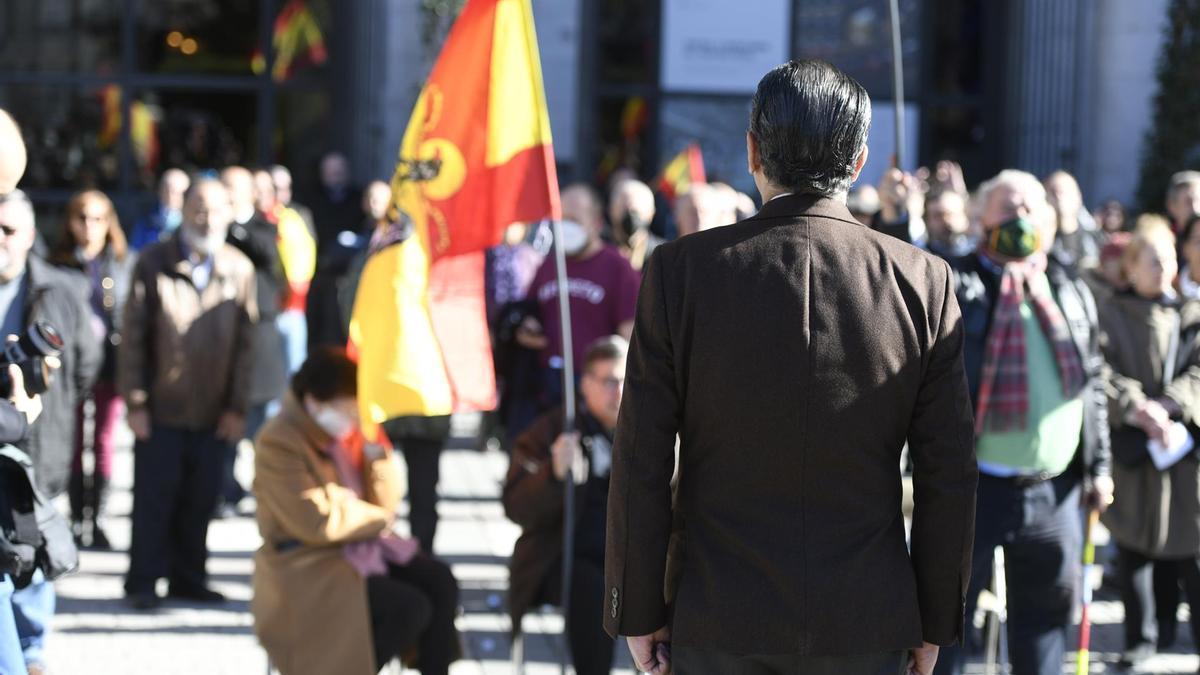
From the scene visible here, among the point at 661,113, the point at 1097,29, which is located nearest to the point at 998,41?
the point at 1097,29

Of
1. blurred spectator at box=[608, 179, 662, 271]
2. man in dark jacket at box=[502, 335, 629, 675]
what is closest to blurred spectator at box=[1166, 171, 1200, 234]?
blurred spectator at box=[608, 179, 662, 271]

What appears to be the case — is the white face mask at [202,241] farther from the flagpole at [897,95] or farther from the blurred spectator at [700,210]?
the flagpole at [897,95]

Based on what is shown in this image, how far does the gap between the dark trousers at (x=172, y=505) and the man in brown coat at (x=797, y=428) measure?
4.71 meters

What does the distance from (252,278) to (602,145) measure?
7.77 metres

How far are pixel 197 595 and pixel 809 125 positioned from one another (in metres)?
5.25

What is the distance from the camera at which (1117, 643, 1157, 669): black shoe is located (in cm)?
674

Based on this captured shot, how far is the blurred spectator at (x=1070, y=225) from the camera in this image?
7809 millimetres

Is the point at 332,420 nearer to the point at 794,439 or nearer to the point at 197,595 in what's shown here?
the point at 197,595

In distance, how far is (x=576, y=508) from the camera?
19.2 ft

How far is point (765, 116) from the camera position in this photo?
10.4 ft

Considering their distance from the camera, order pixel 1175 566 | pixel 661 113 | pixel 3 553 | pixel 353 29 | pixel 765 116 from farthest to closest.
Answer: pixel 661 113 < pixel 353 29 < pixel 1175 566 < pixel 3 553 < pixel 765 116

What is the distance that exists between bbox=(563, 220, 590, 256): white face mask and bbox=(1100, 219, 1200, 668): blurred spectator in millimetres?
2357

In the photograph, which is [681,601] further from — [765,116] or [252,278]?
[252,278]

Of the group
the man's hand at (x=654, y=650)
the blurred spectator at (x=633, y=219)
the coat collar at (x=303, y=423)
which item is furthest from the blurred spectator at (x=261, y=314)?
the man's hand at (x=654, y=650)
